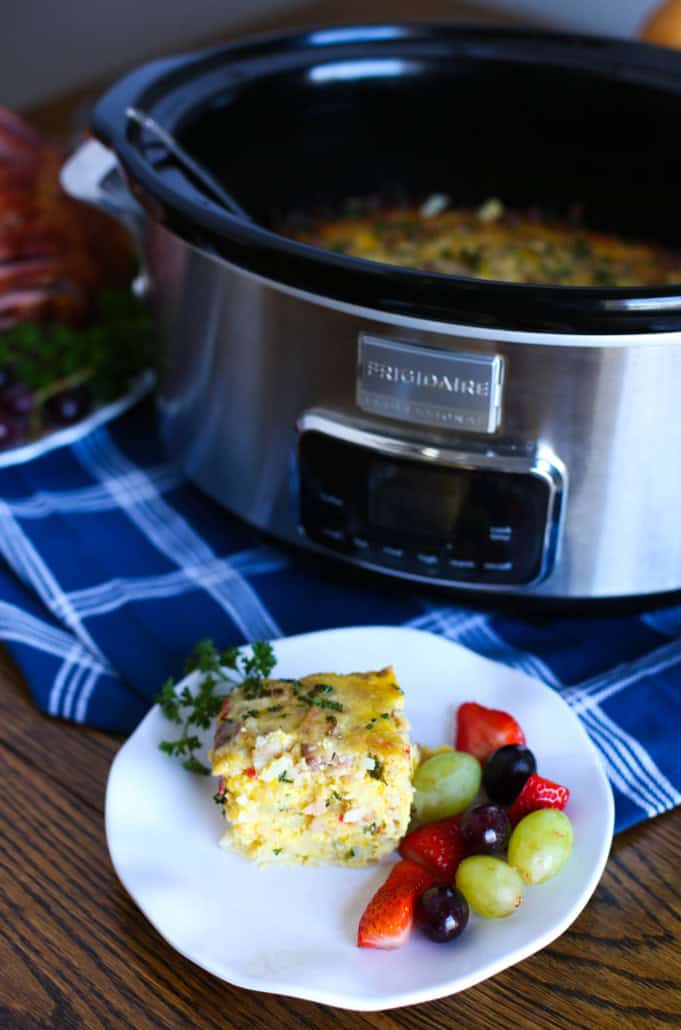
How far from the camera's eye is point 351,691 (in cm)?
89

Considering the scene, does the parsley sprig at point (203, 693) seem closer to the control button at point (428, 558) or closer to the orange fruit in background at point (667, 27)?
the control button at point (428, 558)

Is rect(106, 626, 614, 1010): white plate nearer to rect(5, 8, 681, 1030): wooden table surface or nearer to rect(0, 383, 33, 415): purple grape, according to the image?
rect(5, 8, 681, 1030): wooden table surface

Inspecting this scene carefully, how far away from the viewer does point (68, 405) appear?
138 centimetres

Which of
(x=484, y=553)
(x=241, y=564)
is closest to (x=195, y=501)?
(x=241, y=564)

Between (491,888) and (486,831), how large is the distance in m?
0.05

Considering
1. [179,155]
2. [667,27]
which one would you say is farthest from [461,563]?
[667,27]

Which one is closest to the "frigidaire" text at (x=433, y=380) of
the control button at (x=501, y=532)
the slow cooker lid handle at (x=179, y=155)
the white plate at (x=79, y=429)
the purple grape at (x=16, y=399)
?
the control button at (x=501, y=532)

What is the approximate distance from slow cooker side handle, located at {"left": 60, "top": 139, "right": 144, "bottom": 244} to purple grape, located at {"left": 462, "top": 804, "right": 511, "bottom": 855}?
2.30 ft

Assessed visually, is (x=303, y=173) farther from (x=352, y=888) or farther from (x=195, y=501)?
(x=352, y=888)

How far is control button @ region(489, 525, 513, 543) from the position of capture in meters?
1.02

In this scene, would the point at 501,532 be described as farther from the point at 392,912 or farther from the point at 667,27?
the point at 667,27

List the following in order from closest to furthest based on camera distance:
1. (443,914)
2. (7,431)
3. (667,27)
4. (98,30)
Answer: (443,914) < (7,431) < (667,27) < (98,30)

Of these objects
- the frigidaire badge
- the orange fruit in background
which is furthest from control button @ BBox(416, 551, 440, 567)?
the orange fruit in background

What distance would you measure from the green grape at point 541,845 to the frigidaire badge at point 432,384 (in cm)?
32
